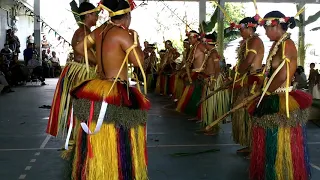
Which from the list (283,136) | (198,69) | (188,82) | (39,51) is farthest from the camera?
(39,51)

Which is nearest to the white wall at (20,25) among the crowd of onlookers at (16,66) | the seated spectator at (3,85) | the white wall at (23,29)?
the white wall at (23,29)

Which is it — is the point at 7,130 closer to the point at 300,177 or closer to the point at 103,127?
the point at 103,127

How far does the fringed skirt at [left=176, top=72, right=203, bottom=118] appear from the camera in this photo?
7487 millimetres

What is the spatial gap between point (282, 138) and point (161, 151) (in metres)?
1.89

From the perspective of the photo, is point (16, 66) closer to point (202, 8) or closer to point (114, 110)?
point (202, 8)

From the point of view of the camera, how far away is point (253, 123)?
3.89m

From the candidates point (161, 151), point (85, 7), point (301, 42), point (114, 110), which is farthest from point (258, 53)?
point (301, 42)

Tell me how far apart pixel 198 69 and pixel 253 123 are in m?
3.24

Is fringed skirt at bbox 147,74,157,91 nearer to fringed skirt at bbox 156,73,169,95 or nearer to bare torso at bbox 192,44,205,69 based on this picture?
fringed skirt at bbox 156,73,169,95

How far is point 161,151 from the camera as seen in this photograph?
17.4 feet

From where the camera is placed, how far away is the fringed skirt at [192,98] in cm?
749

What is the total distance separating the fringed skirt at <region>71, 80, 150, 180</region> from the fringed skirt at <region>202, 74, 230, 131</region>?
336 centimetres

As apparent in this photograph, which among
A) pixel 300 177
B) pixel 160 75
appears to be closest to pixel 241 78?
pixel 300 177

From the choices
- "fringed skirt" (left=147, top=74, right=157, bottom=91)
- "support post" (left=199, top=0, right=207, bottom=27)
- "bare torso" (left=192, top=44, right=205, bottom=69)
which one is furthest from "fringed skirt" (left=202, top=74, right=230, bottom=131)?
"support post" (left=199, top=0, right=207, bottom=27)
